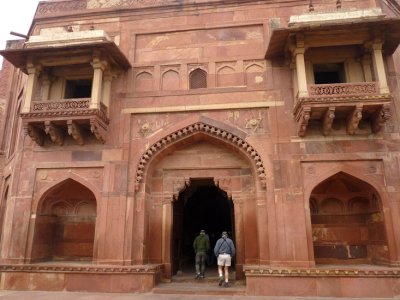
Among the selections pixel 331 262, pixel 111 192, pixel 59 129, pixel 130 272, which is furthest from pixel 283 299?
pixel 59 129

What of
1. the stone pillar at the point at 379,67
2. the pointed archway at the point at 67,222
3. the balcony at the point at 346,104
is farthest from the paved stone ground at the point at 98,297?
the stone pillar at the point at 379,67

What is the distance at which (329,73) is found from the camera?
33.0ft

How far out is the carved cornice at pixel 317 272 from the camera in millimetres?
7414

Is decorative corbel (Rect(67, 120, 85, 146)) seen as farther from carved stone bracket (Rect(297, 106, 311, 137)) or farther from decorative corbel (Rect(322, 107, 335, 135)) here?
decorative corbel (Rect(322, 107, 335, 135))

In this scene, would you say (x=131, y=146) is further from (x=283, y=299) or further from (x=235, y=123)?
(x=283, y=299)

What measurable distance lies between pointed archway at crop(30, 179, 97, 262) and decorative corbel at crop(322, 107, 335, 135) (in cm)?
655

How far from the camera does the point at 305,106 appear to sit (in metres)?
8.12

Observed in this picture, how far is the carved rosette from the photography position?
8875 millimetres

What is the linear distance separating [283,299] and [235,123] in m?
4.42

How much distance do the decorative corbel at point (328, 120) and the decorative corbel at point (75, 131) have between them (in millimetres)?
6372

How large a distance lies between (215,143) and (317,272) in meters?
4.11

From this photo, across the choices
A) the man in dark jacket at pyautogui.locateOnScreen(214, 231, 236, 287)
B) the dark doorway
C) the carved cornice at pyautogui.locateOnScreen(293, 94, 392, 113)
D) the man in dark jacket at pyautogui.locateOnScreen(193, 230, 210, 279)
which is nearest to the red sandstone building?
the carved cornice at pyautogui.locateOnScreen(293, 94, 392, 113)

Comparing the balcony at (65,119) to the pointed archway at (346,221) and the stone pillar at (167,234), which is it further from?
the pointed archway at (346,221)

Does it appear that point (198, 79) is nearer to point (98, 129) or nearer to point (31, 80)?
point (98, 129)
